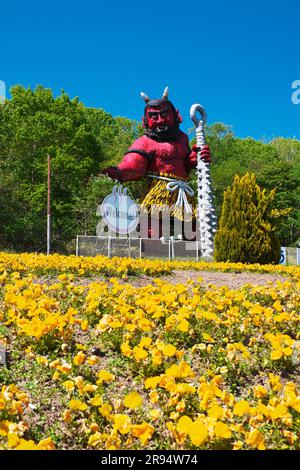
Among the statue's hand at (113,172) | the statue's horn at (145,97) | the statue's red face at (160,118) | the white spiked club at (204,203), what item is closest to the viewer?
the white spiked club at (204,203)

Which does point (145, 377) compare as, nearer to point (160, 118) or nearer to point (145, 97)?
point (160, 118)

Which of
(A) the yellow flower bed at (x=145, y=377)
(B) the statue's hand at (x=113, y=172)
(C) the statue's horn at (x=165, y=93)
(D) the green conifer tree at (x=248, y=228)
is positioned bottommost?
(A) the yellow flower bed at (x=145, y=377)

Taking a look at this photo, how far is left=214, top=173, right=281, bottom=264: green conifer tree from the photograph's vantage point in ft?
35.0

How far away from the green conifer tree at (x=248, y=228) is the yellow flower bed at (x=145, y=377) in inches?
241

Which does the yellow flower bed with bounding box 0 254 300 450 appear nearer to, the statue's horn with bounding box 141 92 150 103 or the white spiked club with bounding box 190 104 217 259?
the white spiked club with bounding box 190 104 217 259

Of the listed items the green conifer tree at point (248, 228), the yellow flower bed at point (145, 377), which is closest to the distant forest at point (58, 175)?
the green conifer tree at point (248, 228)

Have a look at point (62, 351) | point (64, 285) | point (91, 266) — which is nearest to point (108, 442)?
point (62, 351)

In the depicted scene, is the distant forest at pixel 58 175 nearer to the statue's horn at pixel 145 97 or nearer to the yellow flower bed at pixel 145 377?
the statue's horn at pixel 145 97

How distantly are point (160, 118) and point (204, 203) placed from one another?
3903mm

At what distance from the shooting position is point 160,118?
1755cm

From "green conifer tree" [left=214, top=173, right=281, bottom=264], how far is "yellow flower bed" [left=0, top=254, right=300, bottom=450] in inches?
241

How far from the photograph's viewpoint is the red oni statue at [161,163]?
17.2m

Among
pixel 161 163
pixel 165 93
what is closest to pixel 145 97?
pixel 165 93
